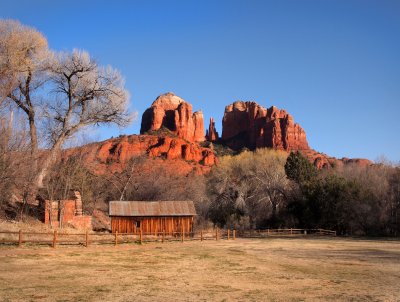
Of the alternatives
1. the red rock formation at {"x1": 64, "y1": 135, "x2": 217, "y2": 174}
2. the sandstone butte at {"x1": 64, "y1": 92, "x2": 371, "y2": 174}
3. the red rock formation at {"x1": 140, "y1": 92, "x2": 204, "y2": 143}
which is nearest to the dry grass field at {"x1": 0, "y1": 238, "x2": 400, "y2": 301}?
the sandstone butte at {"x1": 64, "y1": 92, "x2": 371, "y2": 174}

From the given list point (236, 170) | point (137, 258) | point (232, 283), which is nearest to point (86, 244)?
point (137, 258)

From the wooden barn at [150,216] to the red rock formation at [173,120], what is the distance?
105m

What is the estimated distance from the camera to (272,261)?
23.6 meters

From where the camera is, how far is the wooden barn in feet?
130

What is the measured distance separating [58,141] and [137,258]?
15.9m

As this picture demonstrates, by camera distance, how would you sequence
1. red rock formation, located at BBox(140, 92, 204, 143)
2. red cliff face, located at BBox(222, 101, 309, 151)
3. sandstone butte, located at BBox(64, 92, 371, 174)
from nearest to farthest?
1. sandstone butte, located at BBox(64, 92, 371, 174)
2. red rock formation, located at BBox(140, 92, 204, 143)
3. red cliff face, located at BBox(222, 101, 309, 151)

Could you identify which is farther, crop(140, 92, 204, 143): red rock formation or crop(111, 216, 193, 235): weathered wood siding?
crop(140, 92, 204, 143): red rock formation

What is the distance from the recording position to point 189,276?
17.5m

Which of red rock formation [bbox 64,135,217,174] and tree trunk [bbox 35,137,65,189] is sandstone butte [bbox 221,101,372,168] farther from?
tree trunk [bbox 35,137,65,189]

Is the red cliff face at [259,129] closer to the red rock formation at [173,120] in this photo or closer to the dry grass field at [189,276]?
the red rock formation at [173,120]

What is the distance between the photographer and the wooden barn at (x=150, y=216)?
3956 centimetres

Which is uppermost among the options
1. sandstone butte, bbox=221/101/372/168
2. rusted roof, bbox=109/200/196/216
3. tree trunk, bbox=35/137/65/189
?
sandstone butte, bbox=221/101/372/168

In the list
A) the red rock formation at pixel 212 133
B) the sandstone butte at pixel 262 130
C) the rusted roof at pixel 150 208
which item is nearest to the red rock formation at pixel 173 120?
the red rock formation at pixel 212 133

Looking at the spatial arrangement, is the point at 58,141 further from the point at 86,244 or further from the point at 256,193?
the point at 256,193
